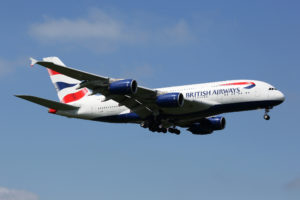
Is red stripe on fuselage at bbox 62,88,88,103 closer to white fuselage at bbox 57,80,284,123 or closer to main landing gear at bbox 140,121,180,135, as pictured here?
white fuselage at bbox 57,80,284,123

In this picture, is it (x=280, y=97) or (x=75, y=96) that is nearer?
(x=280, y=97)

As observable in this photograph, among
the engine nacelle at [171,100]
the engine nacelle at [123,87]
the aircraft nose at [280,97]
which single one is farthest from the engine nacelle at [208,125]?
the engine nacelle at [123,87]

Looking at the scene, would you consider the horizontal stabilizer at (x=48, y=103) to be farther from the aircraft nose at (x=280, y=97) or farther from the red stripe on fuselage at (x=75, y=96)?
the aircraft nose at (x=280, y=97)

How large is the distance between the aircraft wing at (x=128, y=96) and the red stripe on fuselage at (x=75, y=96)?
610cm

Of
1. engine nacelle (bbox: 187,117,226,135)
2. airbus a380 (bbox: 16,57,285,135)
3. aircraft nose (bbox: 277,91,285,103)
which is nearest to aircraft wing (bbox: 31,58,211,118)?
airbus a380 (bbox: 16,57,285,135)

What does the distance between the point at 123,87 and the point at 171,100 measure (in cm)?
409

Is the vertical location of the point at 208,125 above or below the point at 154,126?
above

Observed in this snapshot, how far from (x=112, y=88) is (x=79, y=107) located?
8384 millimetres

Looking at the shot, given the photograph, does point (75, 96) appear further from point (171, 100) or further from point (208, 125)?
point (208, 125)

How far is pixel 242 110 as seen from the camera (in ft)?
143

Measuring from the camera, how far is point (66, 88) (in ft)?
170

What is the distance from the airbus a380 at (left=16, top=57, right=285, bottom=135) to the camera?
136 feet

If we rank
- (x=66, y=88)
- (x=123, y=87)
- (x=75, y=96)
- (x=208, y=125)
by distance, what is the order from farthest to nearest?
(x=66, y=88), (x=75, y=96), (x=208, y=125), (x=123, y=87)

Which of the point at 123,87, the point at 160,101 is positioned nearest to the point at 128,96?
the point at 160,101
